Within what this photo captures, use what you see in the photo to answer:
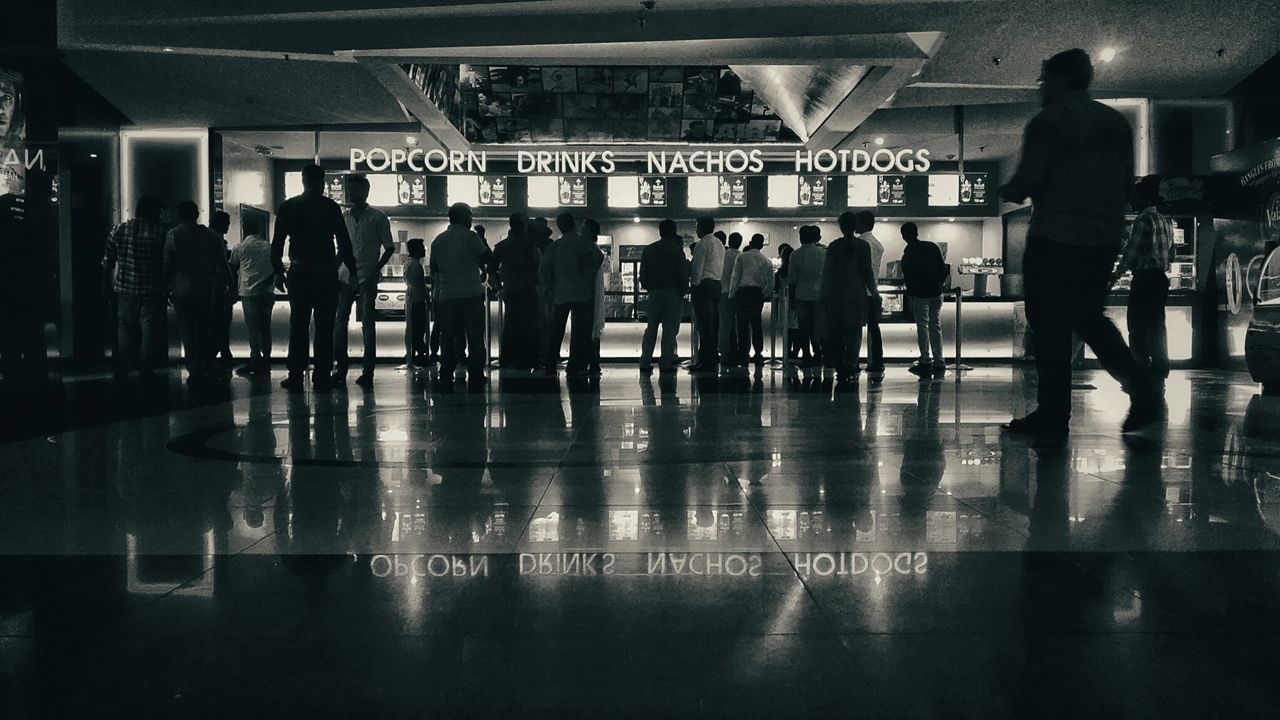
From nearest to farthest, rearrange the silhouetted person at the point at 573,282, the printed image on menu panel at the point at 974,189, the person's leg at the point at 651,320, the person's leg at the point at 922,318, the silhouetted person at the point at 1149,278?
the silhouetted person at the point at 1149,278
the silhouetted person at the point at 573,282
the person's leg at the point at 922,318
the person's leg at the point at 651,320
the printed image on menu panel at the point at 974,189

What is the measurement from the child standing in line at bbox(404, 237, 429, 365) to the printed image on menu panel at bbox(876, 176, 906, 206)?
8.08 metres

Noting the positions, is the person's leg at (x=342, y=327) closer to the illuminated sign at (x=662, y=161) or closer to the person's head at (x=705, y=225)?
the person's head at (x=705, y=225)

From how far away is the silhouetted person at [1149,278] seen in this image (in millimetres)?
7008

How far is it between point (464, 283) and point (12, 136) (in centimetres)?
339

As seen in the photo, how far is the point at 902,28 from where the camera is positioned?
10.2 meters

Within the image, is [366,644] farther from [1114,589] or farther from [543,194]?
[543,194]

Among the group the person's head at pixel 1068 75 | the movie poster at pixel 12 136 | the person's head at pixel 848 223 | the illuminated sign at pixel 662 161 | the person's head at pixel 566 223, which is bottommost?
the person's head at pixel 848 223

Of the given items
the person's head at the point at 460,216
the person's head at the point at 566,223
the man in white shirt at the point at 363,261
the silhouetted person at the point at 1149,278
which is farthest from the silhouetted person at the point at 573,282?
the silhouetted person at the point at 1149,278

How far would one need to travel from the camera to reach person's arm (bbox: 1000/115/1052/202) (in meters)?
4.45

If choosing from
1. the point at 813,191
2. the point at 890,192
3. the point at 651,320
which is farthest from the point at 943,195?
the point at 651,320

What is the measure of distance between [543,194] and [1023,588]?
612 inches

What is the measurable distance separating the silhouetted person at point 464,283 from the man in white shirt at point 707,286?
3234 mm

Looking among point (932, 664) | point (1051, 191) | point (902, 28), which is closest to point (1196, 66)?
point (902, 28)

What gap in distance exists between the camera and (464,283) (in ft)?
28.5
